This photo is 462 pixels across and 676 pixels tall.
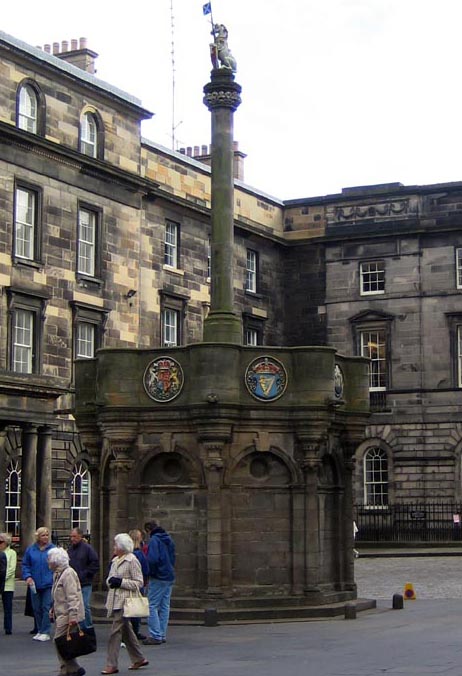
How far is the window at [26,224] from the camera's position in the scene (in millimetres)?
38000

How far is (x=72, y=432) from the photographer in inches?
1561

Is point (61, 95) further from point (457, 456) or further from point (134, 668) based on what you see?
point (134, 668)

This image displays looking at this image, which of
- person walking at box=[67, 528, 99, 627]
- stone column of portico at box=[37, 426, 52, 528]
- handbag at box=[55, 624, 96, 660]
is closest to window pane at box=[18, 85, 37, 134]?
stone column of portico at box=[37, 426, 52, 528]

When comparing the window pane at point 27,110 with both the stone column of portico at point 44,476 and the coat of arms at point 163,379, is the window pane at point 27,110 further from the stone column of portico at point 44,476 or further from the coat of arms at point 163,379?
the coat of arms at point 163,379

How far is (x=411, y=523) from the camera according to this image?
50156 millimetres

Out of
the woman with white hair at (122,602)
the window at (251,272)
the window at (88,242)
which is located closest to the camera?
the woman with white hair at (122,602)

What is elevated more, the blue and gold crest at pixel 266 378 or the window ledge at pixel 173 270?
the window ledge at pixel 173 270

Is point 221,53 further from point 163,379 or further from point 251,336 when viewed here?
point 251,336

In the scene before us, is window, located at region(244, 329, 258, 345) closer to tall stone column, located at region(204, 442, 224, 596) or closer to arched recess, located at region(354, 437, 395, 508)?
arched recess, located at region(354, 437, 395, 508)

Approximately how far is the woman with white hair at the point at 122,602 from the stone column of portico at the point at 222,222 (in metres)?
7.23

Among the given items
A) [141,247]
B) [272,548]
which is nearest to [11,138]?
[141,247]

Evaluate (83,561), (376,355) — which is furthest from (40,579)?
(376,355)

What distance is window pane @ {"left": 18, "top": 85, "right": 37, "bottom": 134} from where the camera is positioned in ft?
126

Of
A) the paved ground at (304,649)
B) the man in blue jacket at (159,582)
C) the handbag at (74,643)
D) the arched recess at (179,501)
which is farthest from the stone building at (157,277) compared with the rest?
the handbag at (74,643)
